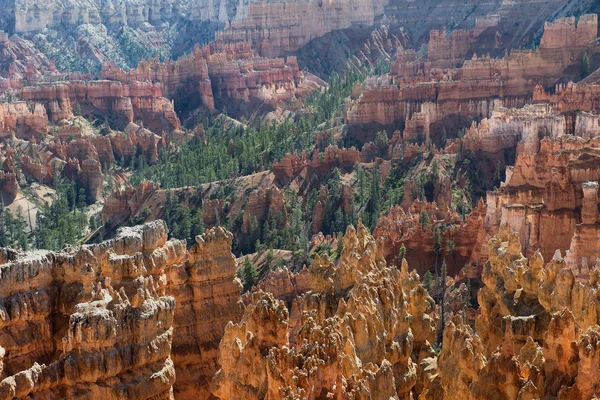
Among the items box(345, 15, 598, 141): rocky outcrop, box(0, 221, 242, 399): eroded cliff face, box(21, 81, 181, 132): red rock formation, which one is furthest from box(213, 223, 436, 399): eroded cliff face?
box(21, 81, 181, 132): red rock formation

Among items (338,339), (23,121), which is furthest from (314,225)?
(338,339)

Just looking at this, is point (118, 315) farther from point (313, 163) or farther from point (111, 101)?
point (111, 101)

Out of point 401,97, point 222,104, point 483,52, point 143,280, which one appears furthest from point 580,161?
point 222,104

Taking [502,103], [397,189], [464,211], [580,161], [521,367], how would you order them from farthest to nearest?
[502,103]
[397,189]
[464,211]
[580,161]
[521,367]

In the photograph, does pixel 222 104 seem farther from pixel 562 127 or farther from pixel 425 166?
pixel 562 127

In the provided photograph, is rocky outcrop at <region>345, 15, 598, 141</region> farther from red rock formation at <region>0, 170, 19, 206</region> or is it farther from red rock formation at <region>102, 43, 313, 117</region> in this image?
red rock formation at <region>102, 43, 313, 117</region>

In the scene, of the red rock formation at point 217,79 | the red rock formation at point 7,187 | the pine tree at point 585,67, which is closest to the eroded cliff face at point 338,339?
the red rock formation at point 7,187

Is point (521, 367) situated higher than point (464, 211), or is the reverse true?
point (521, 367)

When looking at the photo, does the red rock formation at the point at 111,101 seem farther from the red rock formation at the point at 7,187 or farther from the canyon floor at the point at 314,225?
the red rock formation at the point at 7,187
